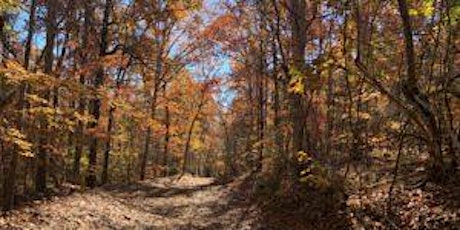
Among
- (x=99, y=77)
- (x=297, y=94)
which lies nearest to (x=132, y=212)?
(x=297, y=94)

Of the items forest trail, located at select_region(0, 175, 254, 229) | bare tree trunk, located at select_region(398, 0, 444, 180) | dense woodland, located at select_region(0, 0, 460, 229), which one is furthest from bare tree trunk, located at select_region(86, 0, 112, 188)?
bare tree trunk, located at select_region(398, 0, 444, 180)

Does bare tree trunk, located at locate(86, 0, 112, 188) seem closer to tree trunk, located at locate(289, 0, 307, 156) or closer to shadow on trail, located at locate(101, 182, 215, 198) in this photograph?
shadow on trail, located at locate(101, 182, 215, 198)

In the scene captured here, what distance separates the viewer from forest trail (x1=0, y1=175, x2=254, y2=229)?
10.6 metres

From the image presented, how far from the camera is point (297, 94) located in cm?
1407

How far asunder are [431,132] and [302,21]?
21.6 feet

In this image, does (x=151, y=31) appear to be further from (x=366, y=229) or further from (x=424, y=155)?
(x=366, y=229)

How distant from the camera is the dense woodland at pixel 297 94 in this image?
27.7ft

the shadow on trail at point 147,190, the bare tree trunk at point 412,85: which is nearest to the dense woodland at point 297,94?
the bare tree trunk at point 412,85

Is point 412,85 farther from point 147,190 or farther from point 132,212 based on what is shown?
point 147,190

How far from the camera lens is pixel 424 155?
12.4 m

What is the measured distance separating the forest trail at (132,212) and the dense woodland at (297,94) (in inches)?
33.4

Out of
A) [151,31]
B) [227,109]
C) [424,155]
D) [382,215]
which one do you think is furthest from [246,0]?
[227,109]

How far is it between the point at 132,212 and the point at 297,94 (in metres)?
5.18

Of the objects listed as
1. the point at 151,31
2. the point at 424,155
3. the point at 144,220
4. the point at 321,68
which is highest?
the point at 151,31
